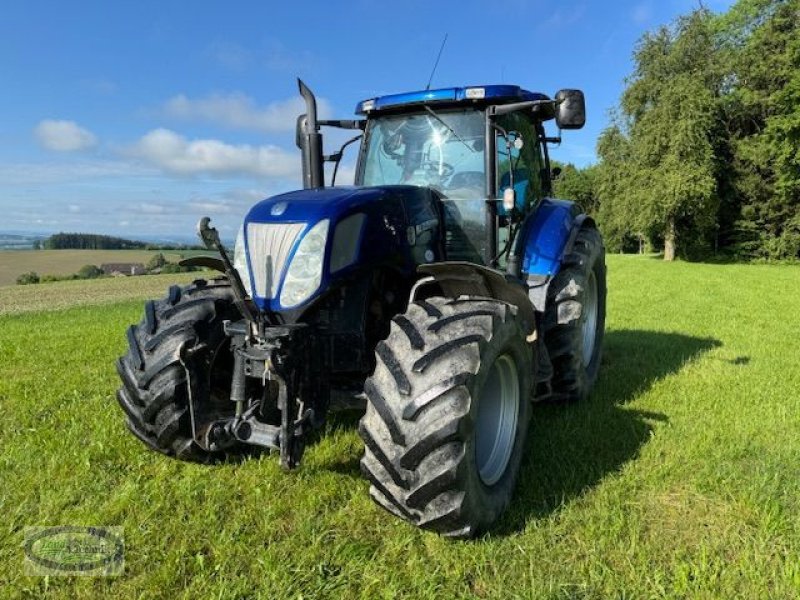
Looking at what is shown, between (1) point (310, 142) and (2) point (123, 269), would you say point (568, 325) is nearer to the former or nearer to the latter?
(1) point (310, 142)

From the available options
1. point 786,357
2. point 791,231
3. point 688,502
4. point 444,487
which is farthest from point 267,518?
point 791,231

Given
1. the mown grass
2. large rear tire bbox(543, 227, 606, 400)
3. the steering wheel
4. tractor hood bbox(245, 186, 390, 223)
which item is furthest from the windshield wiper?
the mown grass

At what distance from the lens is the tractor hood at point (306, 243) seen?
315 centimetres

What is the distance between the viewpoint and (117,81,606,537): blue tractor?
107 inches

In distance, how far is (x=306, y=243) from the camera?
3.15 m

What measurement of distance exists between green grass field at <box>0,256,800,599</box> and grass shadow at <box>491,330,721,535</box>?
0.7 inches

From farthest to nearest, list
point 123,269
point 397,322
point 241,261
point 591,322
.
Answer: point 123,269, point 591,322, point 241,261, point 397,322

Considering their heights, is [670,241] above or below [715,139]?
below

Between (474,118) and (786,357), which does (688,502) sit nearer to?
(474,118)

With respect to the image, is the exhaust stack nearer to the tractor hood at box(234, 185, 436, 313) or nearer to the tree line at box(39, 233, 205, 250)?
the tractor hood at box(234, 185, 436, 313)

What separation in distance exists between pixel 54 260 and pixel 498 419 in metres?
46.1

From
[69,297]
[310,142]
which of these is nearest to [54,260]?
[69,297]

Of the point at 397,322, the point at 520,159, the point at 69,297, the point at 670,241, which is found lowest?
the point at 69,297

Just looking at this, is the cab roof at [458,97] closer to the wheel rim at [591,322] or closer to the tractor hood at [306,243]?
the tractor hood at [306,243]
